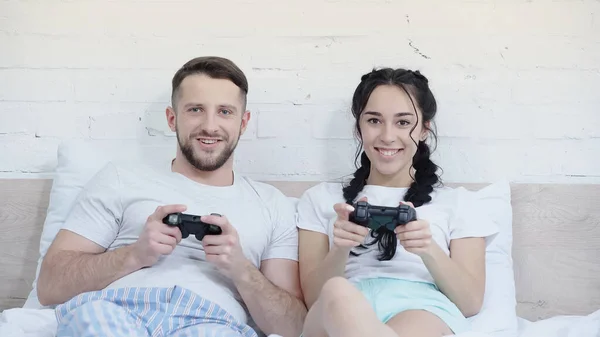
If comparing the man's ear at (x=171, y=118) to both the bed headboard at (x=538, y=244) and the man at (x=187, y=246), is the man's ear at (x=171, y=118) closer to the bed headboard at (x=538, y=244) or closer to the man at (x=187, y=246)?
the man at (x=187, y=246)

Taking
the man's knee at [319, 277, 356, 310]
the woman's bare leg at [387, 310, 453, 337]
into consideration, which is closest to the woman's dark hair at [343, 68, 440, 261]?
the woman's bare leg at [387, 310, 453, 337]

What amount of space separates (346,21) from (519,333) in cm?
87

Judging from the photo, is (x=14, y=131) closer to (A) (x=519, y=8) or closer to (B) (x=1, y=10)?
(B) (x=1, y=10)

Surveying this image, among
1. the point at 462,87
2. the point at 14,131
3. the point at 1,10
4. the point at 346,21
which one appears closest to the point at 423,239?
the point at 462,87

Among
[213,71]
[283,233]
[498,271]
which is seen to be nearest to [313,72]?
[213,71]

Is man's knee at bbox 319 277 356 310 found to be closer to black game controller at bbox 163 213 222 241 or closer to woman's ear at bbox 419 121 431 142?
black game controller at bbox 163 213 222 241

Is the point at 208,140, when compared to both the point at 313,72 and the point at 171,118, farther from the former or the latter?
the point at 313,72

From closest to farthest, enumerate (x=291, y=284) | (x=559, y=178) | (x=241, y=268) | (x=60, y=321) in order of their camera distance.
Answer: (x=60, y=321)
(x=241, y=268)
(x=291, y=284)
(x=559, y=178)

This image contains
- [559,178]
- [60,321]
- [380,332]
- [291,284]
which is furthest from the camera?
[559,178]

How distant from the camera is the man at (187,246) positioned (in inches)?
47.9

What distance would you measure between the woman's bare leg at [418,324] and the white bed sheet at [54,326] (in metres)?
0.09

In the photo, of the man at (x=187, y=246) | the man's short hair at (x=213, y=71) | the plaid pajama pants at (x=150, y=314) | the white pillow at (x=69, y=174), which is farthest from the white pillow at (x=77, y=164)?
the plaid pajama pants at (x=150, y=314)

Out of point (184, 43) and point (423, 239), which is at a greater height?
point (184, 43)

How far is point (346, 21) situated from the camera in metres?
1.74
